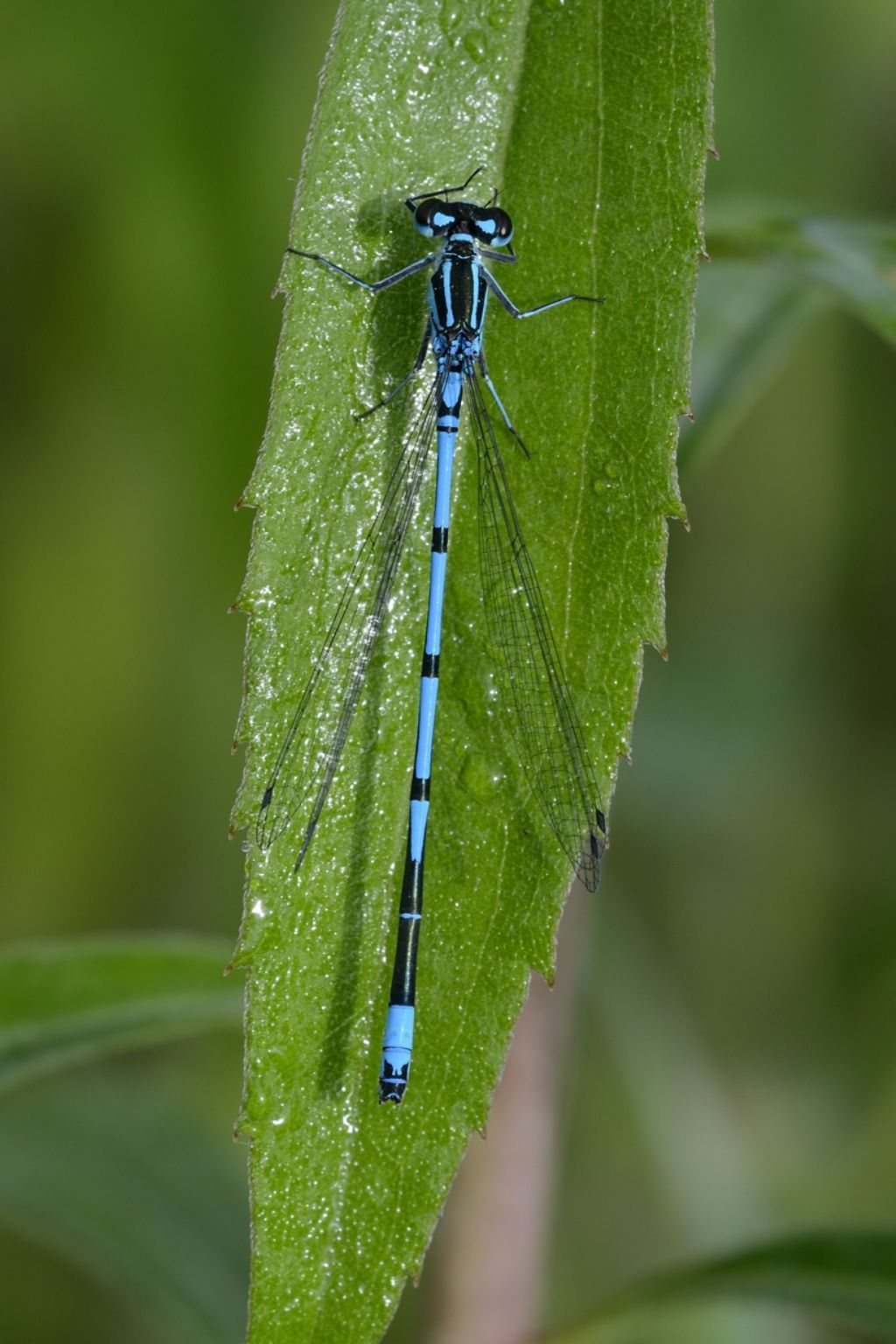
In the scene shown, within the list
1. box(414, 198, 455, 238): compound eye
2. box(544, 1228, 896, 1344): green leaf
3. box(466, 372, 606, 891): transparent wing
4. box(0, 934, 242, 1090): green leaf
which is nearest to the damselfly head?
box(414, 198, 455, 238): compound eye

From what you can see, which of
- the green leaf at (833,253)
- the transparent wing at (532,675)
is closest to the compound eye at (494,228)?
the transparent wing at (532,675)

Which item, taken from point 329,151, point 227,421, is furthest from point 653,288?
point 227,421

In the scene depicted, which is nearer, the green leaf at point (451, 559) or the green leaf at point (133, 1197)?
the green leaf at point (451, 559)

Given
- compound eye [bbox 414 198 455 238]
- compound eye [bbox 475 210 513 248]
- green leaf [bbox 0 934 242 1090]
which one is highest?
compound eye [bbox 414 198 455 238]

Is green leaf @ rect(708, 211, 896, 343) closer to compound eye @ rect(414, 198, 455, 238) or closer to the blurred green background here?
compound eye @ rect(414, 198, 455, 238)

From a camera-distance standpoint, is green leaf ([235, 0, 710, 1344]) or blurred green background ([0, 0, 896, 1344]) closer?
green leaf ([235, 0, 710, 1344])

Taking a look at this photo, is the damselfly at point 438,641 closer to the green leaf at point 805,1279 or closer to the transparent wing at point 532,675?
the transparent wing at point 532,675
